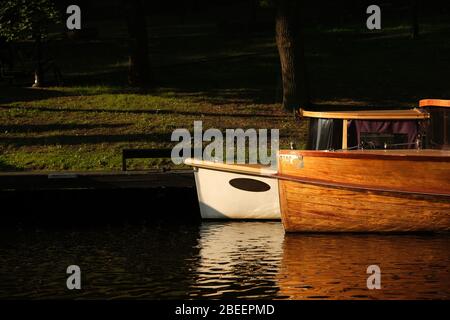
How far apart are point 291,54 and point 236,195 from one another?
38.7 feet

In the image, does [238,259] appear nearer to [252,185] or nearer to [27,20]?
[252,185]

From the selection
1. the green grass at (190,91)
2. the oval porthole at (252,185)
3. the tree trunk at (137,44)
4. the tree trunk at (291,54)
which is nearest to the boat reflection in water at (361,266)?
the oval porthole at (252,185)

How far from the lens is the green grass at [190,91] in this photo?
35.1m

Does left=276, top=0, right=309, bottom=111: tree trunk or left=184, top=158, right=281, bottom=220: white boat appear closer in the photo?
left=184, top=158, right=281, bottom=220: white boat

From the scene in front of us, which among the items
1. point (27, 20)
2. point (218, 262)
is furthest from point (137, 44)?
point (218, 262)

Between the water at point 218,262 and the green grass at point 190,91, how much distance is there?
6.51 m

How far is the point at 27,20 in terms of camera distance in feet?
138

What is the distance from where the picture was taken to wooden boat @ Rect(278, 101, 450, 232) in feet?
83.7

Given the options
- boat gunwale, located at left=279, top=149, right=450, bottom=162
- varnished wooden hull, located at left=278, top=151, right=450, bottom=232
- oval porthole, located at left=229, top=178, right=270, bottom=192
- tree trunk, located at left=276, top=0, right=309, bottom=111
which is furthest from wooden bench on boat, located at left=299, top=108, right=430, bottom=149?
tree trunk, located at left=276, top=0, right=309, bottom=111

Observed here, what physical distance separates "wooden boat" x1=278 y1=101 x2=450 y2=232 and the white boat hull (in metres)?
1.50

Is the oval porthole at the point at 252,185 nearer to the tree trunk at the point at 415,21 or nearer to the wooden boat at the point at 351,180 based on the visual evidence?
the wooden boat at the point at 351,180

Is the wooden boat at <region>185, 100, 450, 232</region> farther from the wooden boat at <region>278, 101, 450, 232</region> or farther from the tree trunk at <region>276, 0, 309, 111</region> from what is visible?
the tree trunk at <region>276, 0, 309, 111</region>

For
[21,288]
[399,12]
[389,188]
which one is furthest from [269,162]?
[399,12]

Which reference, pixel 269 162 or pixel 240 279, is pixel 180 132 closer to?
pixel 269 162
